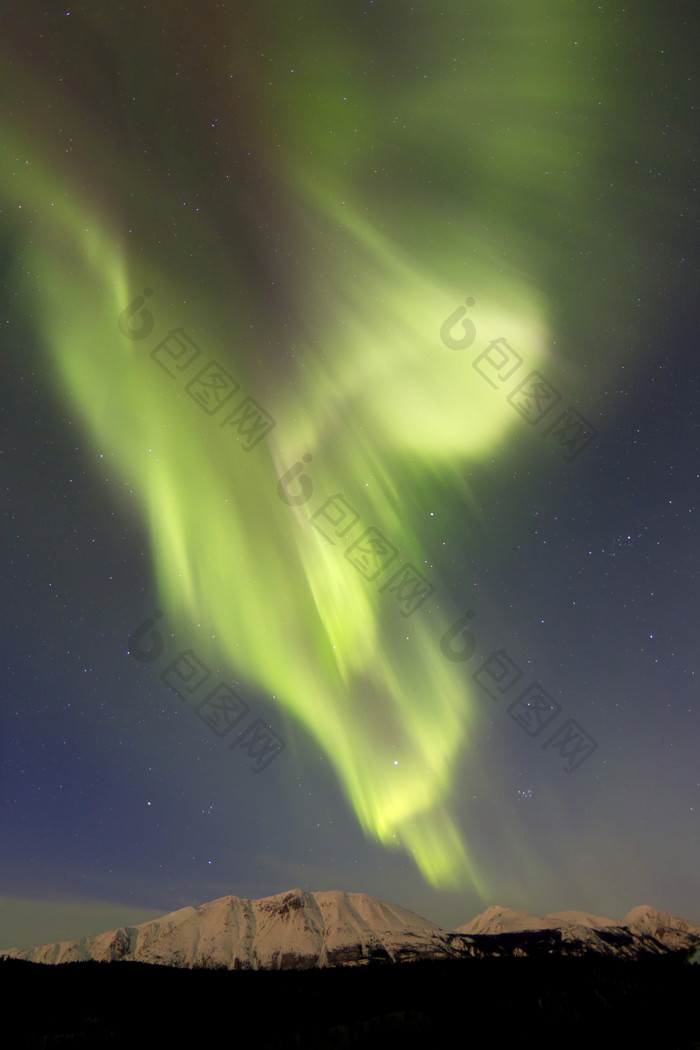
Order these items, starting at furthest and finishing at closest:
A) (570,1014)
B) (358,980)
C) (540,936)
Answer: (540,936) < (358,980) < (570,1014)

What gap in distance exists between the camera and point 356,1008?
35.9m

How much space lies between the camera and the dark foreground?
25422mm

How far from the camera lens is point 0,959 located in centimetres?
6059

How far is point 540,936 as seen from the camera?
198m

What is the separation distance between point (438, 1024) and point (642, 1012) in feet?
44.7

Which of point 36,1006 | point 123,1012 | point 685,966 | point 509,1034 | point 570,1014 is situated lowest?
point 685,966

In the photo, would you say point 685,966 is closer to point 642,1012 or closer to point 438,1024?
point 642,1012

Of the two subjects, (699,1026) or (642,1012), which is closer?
(699,1026)

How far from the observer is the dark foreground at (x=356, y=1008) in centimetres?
2542

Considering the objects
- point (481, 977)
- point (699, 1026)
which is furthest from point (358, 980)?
point (699, 1026)

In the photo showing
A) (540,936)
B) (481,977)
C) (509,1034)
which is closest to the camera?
(509,1034)

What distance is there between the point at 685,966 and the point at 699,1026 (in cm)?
2043

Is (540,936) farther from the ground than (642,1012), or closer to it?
closer to it

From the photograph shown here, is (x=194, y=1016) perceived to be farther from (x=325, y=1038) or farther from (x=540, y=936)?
(x=540, y=936)
